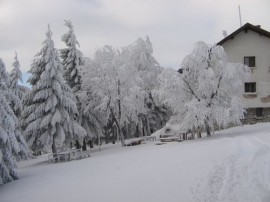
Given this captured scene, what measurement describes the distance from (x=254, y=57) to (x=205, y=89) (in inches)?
448

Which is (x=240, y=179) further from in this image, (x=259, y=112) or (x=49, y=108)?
(x=259, y=112)

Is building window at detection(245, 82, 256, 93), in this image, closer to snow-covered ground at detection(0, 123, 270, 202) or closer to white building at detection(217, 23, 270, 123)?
white building at detection(217, 23, 270, 123)

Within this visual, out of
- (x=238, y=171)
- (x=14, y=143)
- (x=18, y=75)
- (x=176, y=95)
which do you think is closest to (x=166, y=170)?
(x=238, y=171)

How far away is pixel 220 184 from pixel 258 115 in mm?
28923

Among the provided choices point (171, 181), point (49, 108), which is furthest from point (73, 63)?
point (171, 181)

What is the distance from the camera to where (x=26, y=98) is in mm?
36250

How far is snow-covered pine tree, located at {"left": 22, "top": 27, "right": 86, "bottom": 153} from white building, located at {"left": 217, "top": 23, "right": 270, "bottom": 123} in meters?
16.0

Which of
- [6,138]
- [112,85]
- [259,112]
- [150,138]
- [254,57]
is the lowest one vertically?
[150,138]

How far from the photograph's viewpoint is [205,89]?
32.1 metres

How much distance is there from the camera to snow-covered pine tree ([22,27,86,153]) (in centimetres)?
3497

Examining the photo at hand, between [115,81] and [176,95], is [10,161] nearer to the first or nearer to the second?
[176,95]

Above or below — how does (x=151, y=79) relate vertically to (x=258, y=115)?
above

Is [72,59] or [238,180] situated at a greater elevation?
[72,59]

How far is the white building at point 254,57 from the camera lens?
40875mm
